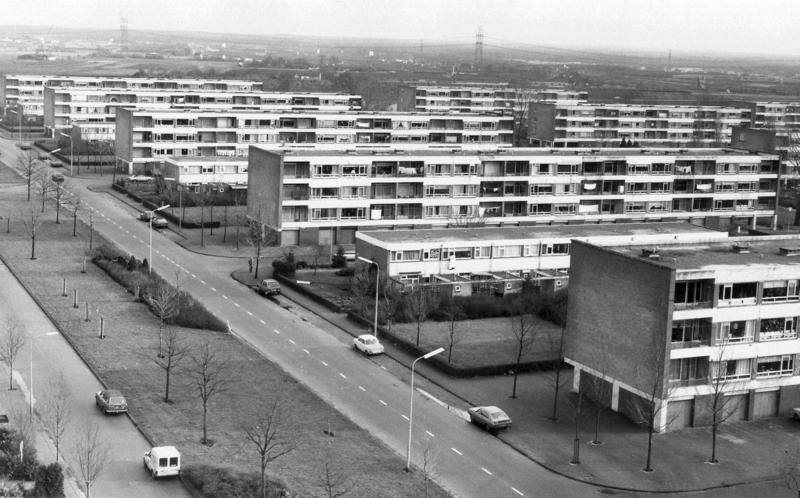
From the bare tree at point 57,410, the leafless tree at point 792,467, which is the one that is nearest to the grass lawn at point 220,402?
the bare tree at point 57,410

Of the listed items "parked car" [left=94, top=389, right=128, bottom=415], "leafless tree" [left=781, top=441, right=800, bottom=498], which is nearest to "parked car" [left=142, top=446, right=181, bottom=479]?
"parked car" [left=94, top=389, right=128, bottom=415]

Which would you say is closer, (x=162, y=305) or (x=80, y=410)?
(x=80, y=410)

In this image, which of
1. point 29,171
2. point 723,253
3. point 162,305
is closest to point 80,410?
point 162,305

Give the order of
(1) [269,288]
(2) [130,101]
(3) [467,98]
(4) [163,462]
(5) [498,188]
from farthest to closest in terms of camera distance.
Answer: (3) [467,98], (2) [130,101], (5) [498,188], (1) [269,288], (4) [163,462]

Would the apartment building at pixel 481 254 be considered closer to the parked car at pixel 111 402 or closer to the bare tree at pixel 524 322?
the bare tree at pixel 524 322

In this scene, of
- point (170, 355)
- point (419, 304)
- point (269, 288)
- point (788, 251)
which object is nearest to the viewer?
point (170, 355)

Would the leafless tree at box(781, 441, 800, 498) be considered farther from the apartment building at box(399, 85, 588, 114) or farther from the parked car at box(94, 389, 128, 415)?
the apartment building at box(399, 85, 588, 114)

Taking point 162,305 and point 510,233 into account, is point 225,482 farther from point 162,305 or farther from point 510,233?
point 510,233

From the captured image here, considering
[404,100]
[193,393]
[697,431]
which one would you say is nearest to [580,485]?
[697,431]
